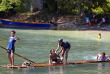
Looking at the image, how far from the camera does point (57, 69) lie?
1329cm

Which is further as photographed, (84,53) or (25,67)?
(84,53)

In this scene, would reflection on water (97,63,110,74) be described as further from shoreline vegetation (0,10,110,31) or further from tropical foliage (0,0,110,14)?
tropical foliage (0,0,110,14)

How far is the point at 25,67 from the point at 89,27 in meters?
24.6

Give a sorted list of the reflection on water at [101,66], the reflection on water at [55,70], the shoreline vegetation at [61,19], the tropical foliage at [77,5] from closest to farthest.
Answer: the reflection on water at [55,70]
the reflection on water at [101,66]
the shoreline vegetation at [61,19]
the tropical foliage at [77,5]

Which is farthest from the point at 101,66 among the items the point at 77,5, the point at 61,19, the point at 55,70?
the point at 61,19

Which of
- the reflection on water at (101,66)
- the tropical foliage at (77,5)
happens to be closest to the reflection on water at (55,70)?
the reflection on water at (101,66)

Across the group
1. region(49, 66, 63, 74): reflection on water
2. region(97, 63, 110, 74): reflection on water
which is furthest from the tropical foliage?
region(49, 66, 63, 74): reflection on water

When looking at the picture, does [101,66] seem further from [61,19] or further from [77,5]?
[61,19]

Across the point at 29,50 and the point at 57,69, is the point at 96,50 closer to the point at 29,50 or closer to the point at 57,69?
the point at 29,50

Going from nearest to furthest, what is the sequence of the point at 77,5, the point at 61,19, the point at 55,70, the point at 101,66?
the point at 55,70 → the point at 101,66 → the point at 77,5 → the point at 61,19

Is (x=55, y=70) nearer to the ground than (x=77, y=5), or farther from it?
nearer to the ground

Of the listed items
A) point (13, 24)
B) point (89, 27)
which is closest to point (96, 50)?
point (89, 27)

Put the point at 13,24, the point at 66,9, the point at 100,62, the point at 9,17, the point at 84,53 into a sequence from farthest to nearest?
the point at 9,17 < the point at 66,9 < the point at 13,24 < the point at 84,53 < the point at 100,62

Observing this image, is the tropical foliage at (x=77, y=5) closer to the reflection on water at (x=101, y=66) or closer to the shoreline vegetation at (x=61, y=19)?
the shoreline vegetation at (x=61, y=19)
